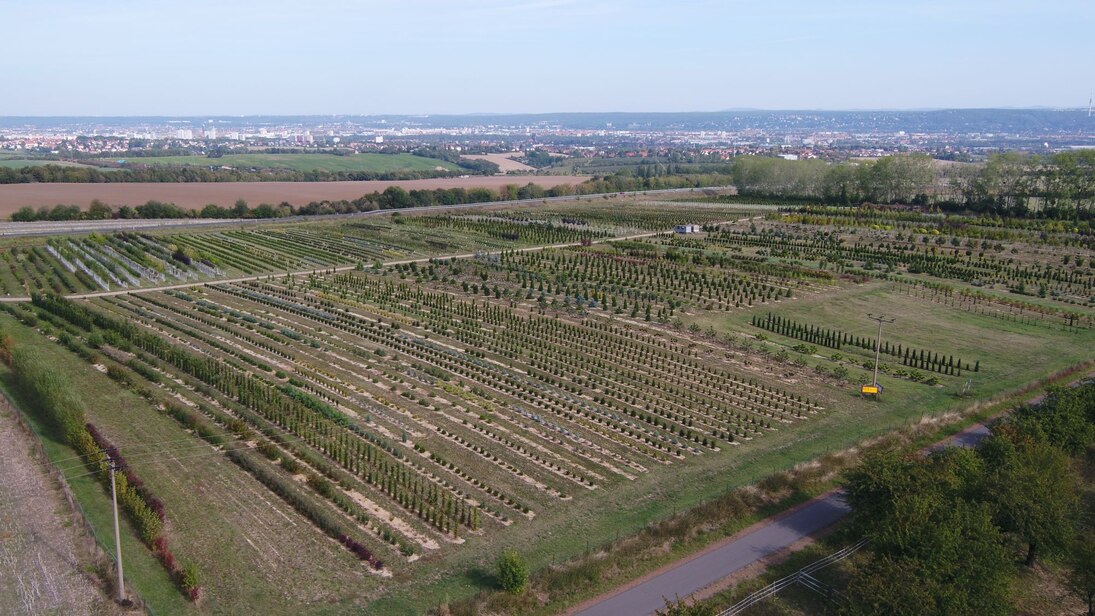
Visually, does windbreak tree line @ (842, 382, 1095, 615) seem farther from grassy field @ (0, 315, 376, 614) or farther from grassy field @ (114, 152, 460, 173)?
grassy field @ (114, 152, 460, 173)

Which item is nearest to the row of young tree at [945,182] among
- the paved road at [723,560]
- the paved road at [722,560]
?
the paved road at [722,560]

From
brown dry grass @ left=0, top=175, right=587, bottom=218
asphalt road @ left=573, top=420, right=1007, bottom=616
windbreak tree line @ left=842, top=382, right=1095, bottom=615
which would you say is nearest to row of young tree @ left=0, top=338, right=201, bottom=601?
asphalt road @ left=573, top=420, right=1007, bottom=616

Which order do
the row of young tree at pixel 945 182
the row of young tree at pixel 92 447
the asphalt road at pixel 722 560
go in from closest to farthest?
the asphalt road at pixel 722 560 → the row of young tree at pixel 92 447 → the row of young tree at pixel 945 182

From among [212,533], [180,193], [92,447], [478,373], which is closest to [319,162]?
[180,193]

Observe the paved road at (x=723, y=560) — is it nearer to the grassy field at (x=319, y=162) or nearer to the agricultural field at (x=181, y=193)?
the agricultural field at (x=181, y=193)

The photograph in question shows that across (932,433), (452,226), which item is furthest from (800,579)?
(452,226)

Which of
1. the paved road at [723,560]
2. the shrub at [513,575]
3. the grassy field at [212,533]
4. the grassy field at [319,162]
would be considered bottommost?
the paved road at [723,560]
